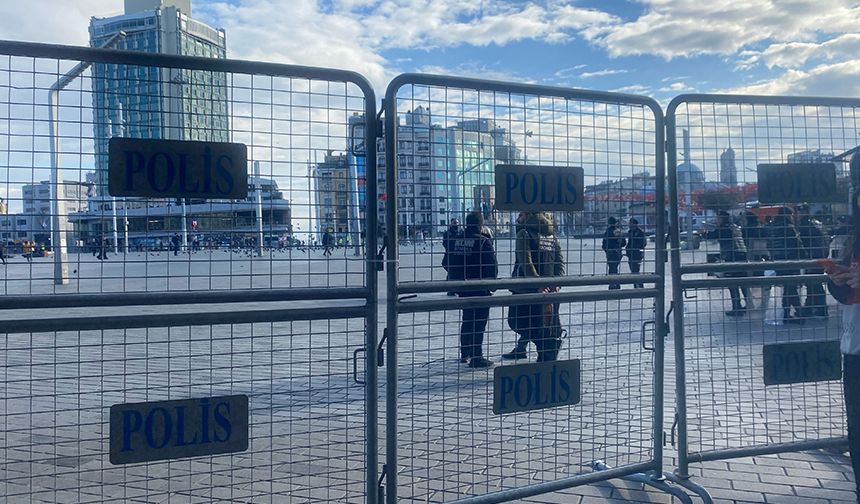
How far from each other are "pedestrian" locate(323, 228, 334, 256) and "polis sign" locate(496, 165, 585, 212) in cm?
91

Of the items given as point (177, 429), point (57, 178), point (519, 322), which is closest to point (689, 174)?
point (519, 322)

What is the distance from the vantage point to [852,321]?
12.9 feet

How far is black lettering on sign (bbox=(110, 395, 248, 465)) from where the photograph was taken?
10.2 feet

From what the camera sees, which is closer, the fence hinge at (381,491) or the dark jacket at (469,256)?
the fence hinge at (381,491)

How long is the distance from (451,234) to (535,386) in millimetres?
945

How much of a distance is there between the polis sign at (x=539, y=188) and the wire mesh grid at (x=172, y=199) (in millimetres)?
768

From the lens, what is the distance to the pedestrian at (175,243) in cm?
318

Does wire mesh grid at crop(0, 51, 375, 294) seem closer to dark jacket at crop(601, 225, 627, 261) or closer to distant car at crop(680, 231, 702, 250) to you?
dark jacket at crop(601, 225, 627, 261)

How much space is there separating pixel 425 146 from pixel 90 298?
170cm

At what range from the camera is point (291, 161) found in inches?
129

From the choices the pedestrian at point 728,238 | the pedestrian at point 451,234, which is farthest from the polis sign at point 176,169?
the pedestrian at point 728,238

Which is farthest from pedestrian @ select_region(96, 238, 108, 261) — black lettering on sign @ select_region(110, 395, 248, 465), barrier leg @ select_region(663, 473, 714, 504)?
barrier leg @ select_region(663, 473, 714, 504)

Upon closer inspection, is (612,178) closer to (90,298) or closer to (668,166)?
(668,166)

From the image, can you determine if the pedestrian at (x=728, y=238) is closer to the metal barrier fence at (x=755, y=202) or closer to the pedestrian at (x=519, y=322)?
the metal barrier fence at (x=755, y=202)
